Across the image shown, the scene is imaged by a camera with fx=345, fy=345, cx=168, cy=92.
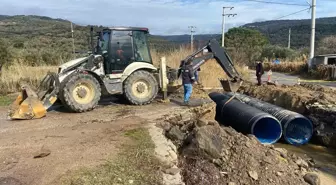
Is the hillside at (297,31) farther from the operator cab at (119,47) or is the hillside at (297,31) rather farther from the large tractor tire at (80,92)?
the large tractor tire at (80,92)

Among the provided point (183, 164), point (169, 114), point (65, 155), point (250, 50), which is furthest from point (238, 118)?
point (250, 50)

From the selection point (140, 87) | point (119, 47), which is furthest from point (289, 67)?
point (119, 47)

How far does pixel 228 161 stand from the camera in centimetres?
734

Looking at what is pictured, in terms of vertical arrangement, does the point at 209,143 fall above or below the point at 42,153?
below

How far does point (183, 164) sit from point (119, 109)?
13.0 ft

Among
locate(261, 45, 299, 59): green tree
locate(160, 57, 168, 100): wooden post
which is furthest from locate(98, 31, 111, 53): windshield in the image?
locate(261, 45, 299, 59): green tree

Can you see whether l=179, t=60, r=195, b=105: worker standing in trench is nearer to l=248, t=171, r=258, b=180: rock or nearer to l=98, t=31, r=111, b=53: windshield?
l=98, t=31, r=111, b=53: windshield

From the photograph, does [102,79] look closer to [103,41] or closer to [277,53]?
[103,41]

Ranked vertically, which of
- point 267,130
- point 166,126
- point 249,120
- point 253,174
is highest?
point 166,126

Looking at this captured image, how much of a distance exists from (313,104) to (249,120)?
384 centimetres

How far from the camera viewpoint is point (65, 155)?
20.8 ft

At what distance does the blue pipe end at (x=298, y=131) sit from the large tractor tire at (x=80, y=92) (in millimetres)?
6313

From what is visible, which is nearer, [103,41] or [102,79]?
[102,79]

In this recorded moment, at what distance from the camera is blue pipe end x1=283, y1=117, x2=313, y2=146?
11.6 meters
